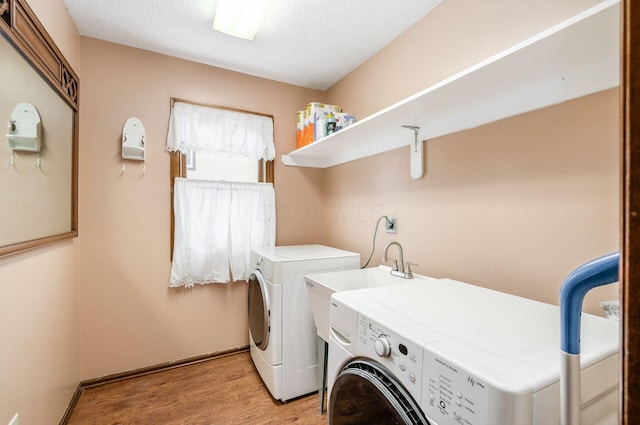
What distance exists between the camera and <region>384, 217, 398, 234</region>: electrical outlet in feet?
6.40

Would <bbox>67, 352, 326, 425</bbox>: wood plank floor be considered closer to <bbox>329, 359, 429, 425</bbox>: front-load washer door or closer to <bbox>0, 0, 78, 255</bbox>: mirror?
<bbox>329, 359, 429, 425</bbox>: front-load washer door

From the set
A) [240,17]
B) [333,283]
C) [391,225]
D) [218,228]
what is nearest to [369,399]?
[333,283]

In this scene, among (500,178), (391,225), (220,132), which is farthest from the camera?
(220,132)

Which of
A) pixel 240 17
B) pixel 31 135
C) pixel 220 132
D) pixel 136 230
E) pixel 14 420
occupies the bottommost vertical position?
pixel 14 420

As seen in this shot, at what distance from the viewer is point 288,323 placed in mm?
1909

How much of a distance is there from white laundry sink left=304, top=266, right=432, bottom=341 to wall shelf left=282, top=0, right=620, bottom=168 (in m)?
0.86

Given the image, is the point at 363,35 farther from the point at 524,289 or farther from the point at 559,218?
the point at 524,289

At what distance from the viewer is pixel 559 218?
113 centimetres

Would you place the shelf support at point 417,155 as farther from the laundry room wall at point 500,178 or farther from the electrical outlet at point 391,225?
the electrical outlet at point 391,225

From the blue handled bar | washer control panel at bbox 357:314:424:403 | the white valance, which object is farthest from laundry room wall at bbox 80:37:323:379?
the blue handled bar

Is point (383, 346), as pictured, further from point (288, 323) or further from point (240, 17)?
point (240, 17)

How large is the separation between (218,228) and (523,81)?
7.12ft

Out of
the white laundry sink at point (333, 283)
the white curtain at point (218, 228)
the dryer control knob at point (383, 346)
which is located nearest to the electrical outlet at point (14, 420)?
the white curtain at point (218, 228)

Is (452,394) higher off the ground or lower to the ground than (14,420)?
higher
